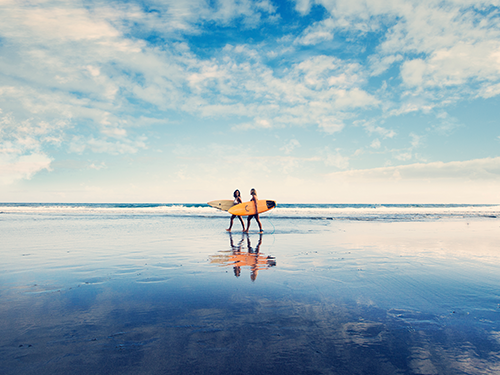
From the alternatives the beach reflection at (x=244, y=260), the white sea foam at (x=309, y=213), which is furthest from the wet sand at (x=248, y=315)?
the white sea foam at (x=309, y=213)

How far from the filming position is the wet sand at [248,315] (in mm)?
2848

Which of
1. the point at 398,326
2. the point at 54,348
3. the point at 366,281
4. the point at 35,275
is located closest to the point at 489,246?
the point at 366,281

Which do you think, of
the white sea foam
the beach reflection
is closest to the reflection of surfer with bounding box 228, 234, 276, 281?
the beach reflection

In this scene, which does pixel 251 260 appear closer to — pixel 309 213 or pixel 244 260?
pixel 244 260

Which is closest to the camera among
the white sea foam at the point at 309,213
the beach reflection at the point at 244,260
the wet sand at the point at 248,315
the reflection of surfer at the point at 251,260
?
the wet sand at the point at 248,315

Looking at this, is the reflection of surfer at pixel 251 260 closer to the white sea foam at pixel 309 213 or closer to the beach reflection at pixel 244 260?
the beach reflection at pixel 244 260

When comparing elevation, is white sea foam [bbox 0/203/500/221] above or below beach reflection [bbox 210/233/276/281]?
above

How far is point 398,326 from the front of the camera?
12.0 ft

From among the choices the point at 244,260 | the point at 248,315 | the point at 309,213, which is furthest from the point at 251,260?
the point at 309,213

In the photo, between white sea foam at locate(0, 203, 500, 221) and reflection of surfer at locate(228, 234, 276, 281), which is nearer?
reflection of surfer at locate(228, 234, 276, 281)

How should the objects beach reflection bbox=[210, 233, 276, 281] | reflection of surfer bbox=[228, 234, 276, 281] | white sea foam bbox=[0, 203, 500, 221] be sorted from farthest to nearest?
white sea foam bbox=[0, 203, 500, 221] → beach reflection bbox=[210, 233, 276, 281] → reflection of surfer bbox=[228, 234, 276, 281]

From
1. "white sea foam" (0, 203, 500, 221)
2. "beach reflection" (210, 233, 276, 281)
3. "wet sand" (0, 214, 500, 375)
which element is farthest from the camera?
"white sea foam" (0, 203, 500, 221)

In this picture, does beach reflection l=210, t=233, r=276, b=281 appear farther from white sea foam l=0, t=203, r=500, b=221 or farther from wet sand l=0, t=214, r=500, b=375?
white sea foam l=0, t=203, r=500, b=221

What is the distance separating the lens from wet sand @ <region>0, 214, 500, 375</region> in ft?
9.34
